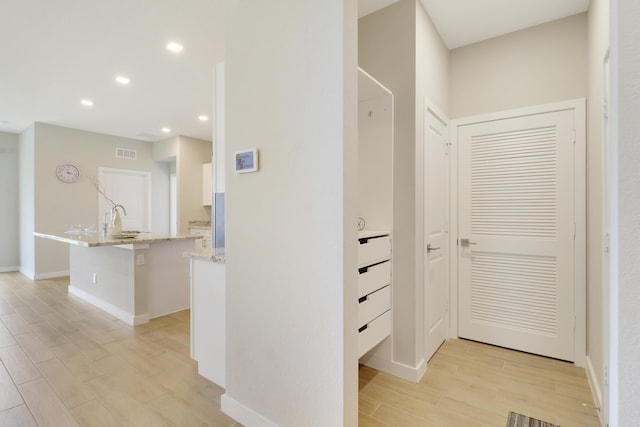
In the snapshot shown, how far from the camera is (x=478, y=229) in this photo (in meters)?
2.86

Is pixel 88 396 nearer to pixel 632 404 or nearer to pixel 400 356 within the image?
pixel 400 356

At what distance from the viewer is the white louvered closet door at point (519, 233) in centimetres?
251

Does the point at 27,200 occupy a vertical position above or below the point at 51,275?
above

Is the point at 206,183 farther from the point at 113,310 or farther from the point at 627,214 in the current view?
the point at 627,214

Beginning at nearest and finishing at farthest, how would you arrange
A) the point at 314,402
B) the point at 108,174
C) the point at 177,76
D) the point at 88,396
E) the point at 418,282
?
the point at 314,402, the point at 88,396, the point at 418,282, the point at 177,76, the point at 108,174

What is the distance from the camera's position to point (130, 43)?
2.83m

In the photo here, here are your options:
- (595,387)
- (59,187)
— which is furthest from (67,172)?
(595,387)

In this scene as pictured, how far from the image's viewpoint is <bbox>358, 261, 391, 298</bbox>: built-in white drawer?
1.87 meters

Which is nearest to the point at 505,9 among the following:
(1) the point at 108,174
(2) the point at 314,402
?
(2) the point at 314,402

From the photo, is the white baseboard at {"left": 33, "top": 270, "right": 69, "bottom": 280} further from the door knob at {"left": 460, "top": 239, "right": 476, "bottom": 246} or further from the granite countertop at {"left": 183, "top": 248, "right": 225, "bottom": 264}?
the door knob at {"left": 460, "top": 239, "right": 476, "bottom": 246}

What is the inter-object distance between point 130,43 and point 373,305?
315 cm

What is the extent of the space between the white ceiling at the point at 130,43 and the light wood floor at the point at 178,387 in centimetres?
276

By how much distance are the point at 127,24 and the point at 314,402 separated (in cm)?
314

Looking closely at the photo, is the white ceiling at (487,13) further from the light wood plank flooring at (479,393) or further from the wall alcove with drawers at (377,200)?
the light wood plank flooring at (479,393)
